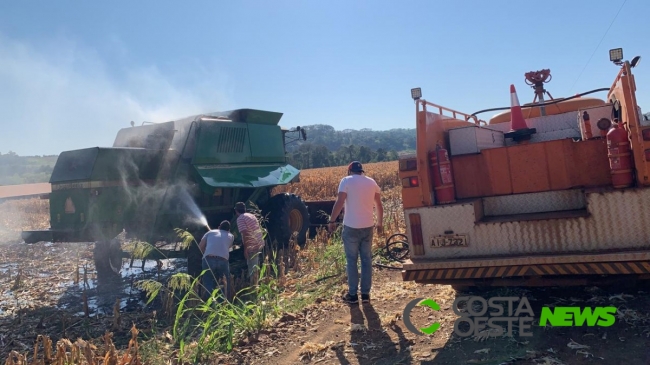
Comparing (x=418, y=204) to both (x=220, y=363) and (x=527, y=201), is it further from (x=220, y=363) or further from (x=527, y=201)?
(x=220, y=363)

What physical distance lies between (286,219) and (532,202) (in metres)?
4.97

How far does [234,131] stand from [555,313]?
6.17m

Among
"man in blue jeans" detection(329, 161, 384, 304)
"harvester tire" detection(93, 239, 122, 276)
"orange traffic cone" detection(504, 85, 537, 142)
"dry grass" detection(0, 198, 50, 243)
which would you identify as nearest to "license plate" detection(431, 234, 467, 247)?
"man in blue jeans" detection(329, 161, 384, 304)

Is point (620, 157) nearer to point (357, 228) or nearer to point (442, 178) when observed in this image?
point (442, 178)

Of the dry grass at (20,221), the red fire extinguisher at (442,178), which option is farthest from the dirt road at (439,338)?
the dry grass at (20,221)

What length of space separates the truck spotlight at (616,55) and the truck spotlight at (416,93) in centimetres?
165

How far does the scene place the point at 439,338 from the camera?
4090 mm

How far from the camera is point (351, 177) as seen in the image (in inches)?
210

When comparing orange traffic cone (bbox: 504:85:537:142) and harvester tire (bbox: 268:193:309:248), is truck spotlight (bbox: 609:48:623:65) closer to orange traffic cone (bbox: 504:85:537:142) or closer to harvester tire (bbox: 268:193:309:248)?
orange traffic cone (bbox: 504:85:537:142)

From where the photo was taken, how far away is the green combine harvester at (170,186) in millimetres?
7129

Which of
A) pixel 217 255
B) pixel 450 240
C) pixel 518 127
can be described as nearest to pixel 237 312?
pixel 217 255

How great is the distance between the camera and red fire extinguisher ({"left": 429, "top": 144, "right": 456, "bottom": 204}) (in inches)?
182

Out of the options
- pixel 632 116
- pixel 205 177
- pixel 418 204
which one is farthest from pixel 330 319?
pixel 205 177

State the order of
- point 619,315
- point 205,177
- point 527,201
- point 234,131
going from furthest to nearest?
1. point 234,131
2. point 205,177
3. point 527,201
4. point 619,315
